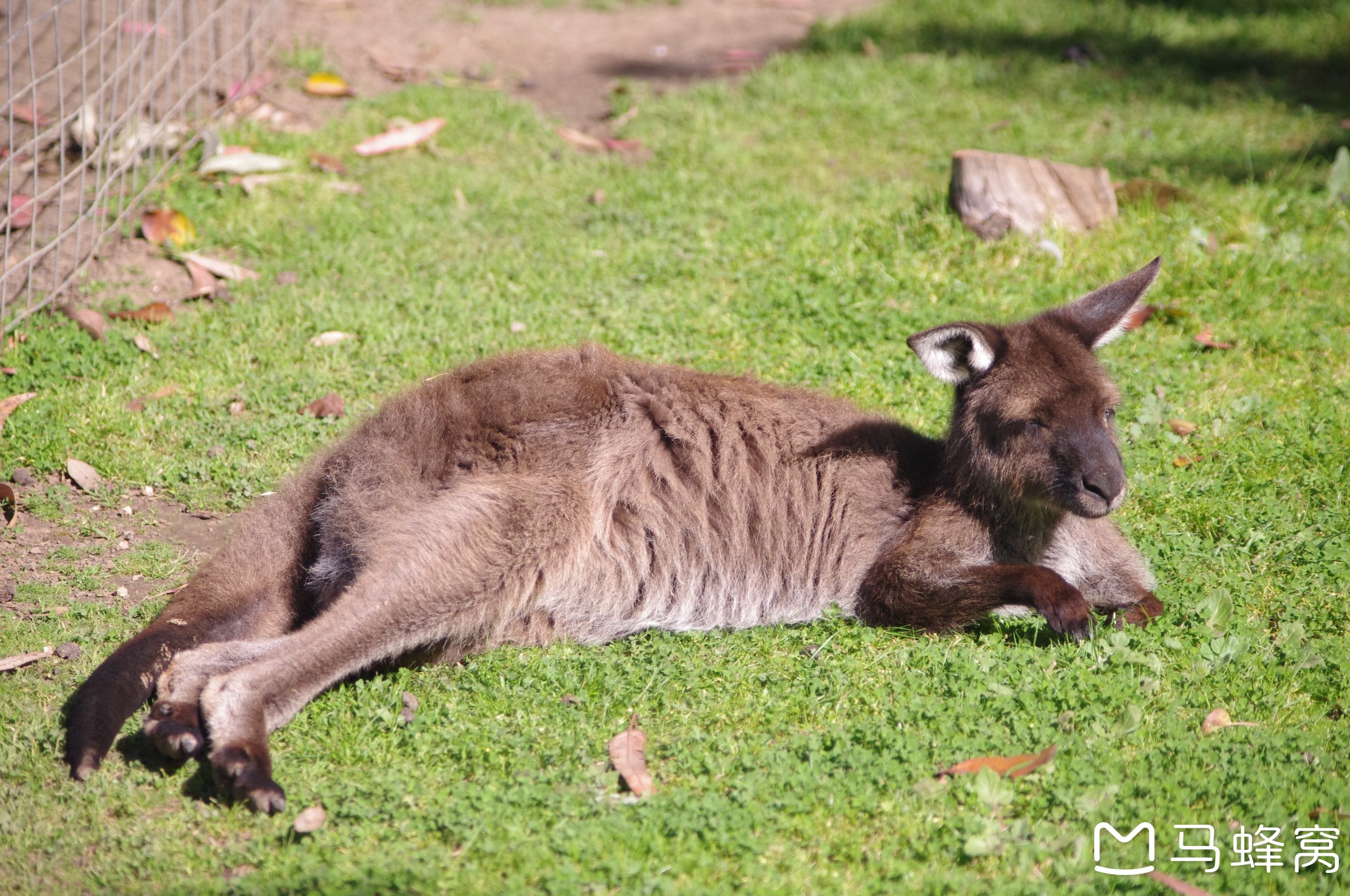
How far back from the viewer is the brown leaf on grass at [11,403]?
532cm

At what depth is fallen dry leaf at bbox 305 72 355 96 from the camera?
27.7ft

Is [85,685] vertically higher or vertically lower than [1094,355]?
lower

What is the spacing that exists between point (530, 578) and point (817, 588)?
1.12 m

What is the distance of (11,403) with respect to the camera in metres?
5.40

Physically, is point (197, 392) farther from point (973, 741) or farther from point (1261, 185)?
point (1261, 185)

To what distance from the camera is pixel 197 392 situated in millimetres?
5672

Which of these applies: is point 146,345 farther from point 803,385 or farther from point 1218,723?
point 1218,723

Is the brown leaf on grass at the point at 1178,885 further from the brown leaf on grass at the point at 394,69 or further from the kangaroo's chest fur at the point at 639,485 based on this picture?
the brown leaf on grass at the point at 394,69

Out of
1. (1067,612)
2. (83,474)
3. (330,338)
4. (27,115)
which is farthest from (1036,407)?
(27,115)

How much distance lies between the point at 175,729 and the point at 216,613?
23.9 inches

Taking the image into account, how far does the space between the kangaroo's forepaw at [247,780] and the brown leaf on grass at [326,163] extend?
5.06 meters

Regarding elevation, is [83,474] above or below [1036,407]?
below

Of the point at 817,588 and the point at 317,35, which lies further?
the point at 317,35

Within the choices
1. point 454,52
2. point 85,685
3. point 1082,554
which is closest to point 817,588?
point 1082,554
